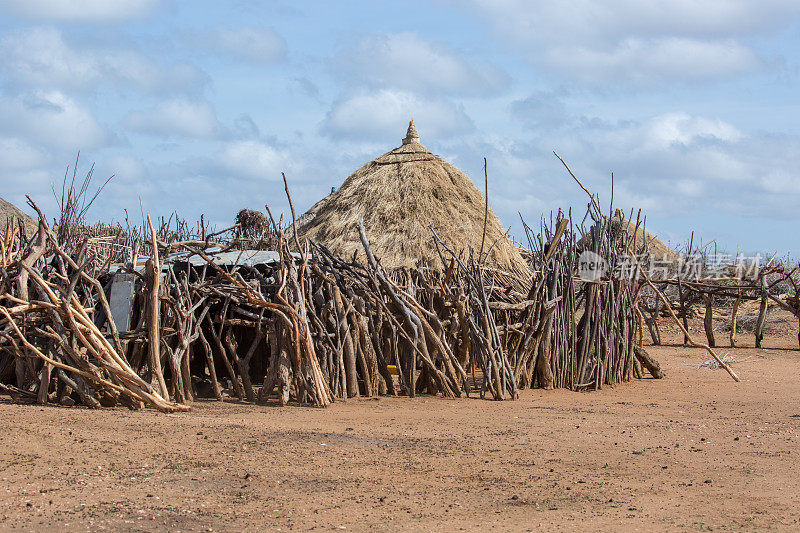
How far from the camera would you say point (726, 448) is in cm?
543

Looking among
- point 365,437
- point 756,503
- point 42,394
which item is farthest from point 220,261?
point 756,503

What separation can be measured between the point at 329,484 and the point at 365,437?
1.14 meters

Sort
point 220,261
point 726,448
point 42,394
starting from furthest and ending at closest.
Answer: point 220,261, point 42,394, point 726,448

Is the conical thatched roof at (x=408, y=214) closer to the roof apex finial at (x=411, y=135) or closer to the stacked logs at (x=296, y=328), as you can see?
the roof apex finial at (x=411, y=135)

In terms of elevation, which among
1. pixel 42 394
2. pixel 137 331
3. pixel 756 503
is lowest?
pixel 756 503

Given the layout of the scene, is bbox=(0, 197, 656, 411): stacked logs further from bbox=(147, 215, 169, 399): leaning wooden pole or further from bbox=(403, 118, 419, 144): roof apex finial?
bbox=(403, 118, 419, 144): roof apex finial

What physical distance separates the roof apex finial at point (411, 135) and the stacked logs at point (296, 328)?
7.73 metres

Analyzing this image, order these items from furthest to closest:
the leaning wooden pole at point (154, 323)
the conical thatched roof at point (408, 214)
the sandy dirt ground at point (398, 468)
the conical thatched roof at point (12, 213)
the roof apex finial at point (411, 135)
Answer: the conical thatched roof at point (12, 213) → the roof apex finial at point (411, 135) → the conical thatched roof at point (408, 214) → the leaning wooden pole at point (154, 323) → the sandy dirt ground at point (398, 468)

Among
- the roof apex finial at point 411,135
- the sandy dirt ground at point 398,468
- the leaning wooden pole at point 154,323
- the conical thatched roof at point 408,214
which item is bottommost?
the sandy dirt ground at point 398,468

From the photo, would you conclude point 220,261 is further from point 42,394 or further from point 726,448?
point 726,448

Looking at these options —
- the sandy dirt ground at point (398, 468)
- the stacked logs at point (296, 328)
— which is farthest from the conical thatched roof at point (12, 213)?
the sandy dirt ground at point (398, 468)

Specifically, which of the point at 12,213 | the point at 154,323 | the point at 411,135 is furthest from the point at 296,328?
the point at 12,213

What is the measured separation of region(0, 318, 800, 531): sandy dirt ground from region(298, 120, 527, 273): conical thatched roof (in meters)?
6.60

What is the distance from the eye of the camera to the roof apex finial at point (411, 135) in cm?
1623
